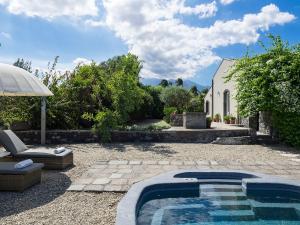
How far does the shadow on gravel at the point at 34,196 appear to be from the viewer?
531 cm

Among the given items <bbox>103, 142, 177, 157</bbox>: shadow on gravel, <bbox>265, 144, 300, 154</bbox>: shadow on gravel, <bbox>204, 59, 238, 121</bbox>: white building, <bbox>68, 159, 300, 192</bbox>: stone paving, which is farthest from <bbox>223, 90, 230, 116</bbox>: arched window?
<bbox>68, 159, 300, 192</bbox>: stone paving

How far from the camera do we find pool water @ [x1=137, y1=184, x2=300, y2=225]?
5.41m

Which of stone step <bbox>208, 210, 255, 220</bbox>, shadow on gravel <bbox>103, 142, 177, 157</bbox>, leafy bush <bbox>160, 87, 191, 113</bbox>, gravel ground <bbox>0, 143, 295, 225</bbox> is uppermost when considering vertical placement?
leafy bush <bbox>160, 87, 191, 113</bbox>

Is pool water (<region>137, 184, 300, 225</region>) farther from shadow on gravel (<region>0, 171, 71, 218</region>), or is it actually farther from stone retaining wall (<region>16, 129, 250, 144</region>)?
stone retaining wall (<region>16, 129, 250, 144</region>)

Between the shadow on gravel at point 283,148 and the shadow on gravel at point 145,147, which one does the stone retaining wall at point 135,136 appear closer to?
the shadow on gravel at point 145,147

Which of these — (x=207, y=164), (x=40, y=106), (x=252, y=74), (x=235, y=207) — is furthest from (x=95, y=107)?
(x=235, y=207)

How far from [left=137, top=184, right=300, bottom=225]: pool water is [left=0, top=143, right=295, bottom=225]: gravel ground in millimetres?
710

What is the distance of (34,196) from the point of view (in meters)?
6.00

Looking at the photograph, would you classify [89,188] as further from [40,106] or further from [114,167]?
[40,106]

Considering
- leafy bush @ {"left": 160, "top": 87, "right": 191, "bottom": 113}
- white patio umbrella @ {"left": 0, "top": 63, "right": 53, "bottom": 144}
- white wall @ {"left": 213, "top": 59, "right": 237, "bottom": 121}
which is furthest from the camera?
leafy bush @ {"left": 160, "top": 87, "right": 191, "bottom": 113}

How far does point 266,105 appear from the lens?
13.2m

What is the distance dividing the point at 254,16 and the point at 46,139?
32.3 ft

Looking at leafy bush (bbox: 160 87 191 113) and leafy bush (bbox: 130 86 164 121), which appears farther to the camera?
leafy bush (bbox: 160 87 191 113)

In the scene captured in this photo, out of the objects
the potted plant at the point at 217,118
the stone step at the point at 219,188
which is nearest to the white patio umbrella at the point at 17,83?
the stone step at the point at 219,188
